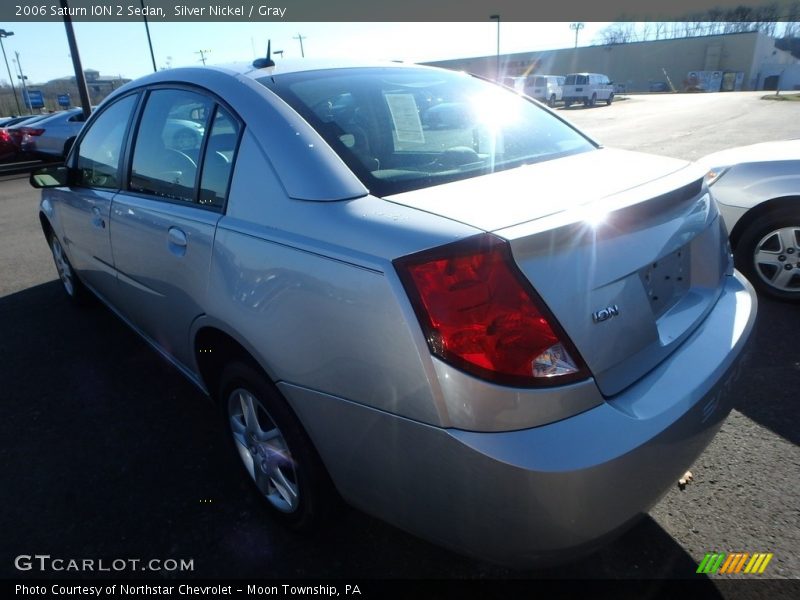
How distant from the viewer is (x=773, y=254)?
391cm

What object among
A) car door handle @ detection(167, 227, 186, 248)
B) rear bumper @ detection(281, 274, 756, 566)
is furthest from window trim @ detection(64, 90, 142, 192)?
rear bumper @ detection(281, 274, 756, 566)

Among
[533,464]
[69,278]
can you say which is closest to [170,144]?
[533,464]

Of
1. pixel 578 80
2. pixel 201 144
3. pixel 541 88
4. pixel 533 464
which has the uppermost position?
pixel 201 144

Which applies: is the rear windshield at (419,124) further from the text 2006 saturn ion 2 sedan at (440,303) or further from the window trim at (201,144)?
the window trim at (201,144)

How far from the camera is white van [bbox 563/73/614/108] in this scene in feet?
129

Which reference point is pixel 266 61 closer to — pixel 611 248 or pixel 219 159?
pixel 219 159

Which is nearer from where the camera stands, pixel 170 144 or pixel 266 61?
pixel 266 61

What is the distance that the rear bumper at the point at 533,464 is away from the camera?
1368mm

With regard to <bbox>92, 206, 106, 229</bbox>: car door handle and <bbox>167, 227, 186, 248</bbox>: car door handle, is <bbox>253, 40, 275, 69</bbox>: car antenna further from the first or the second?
<bbox>92, 206, 106, 229</bbox>: car door handle

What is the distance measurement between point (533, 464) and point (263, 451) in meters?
1.23

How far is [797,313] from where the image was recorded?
385 centimetres

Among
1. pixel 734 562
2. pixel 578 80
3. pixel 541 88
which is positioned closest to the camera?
pixel 734 562

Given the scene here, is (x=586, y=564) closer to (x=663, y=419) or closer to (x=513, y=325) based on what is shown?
(x=663, y=419)

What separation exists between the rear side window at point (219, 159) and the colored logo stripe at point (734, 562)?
2188 mm
